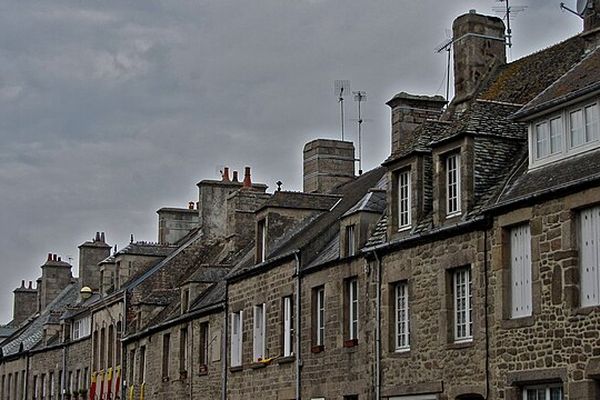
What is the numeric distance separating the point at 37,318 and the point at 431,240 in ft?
146

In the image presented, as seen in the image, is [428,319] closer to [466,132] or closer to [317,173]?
[466,132]

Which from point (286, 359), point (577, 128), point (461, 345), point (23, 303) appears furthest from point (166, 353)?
point (23, 303)

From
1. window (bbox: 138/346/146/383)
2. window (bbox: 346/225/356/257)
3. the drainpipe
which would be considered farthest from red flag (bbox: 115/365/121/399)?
window (bbox: 346/225/356/257)

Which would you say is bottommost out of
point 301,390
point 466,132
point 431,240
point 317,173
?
point 301,390

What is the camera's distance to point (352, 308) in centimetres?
2766

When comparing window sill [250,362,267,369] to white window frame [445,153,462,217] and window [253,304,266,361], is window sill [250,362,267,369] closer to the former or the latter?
window [253,304,266,361]

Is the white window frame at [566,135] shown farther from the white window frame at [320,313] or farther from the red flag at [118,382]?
the red flag at [118,382]

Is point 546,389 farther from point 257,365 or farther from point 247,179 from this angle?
point 247,179

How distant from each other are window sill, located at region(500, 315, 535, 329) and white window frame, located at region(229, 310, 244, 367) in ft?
42.9

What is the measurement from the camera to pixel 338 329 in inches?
1093

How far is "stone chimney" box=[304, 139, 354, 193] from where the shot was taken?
127ft

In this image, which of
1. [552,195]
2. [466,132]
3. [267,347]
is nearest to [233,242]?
[267,347]

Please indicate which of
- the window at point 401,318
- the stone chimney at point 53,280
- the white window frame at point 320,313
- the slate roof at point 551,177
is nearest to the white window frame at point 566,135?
the slate roof at point 551,177

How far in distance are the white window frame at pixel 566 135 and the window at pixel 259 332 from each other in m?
12.0
